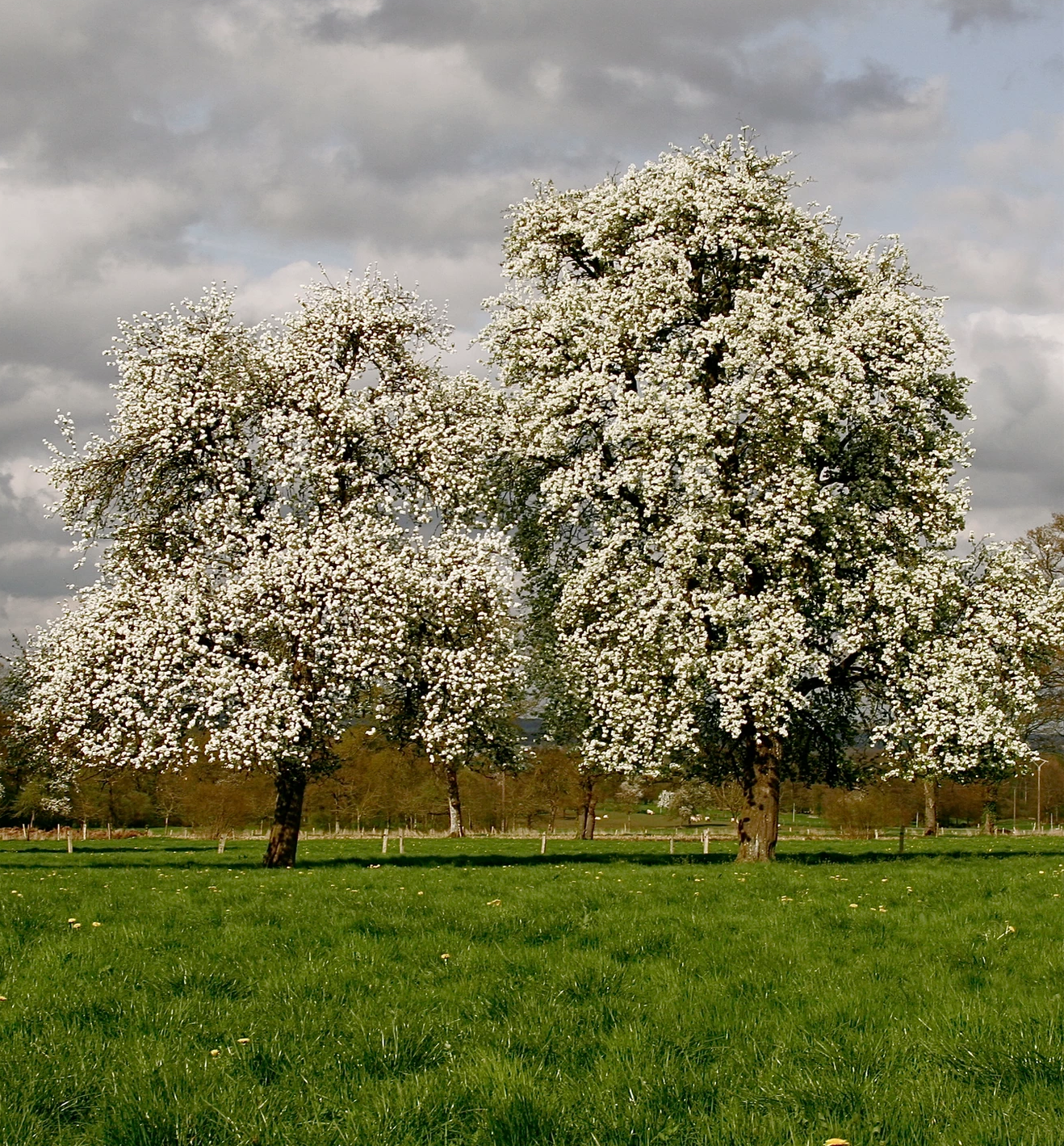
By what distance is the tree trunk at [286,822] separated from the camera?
3077 cm

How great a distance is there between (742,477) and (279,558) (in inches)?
487

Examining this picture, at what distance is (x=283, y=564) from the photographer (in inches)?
1097

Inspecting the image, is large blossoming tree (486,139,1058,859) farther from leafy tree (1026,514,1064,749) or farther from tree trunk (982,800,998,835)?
tree trunk (982,800,998,835)

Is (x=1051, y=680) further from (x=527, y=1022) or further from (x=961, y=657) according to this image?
(x=527, y=1022)

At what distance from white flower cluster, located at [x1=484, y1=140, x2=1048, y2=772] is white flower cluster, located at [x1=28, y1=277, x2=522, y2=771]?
9.05 feet

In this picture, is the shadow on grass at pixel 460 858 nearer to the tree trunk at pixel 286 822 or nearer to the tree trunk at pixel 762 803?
the tree trunk at pixel 286 822

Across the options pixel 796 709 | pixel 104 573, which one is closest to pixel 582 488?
pixel 796 709

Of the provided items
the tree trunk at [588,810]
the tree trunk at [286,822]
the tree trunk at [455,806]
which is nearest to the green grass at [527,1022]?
the tree trunk at [286,822]

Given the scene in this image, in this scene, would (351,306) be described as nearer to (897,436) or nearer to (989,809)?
(897,436)

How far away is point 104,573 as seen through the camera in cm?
2952

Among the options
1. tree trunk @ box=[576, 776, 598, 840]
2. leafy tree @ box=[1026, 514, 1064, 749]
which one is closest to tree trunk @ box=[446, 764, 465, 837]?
tree trunk @ box=[576, 776, 598, 840]

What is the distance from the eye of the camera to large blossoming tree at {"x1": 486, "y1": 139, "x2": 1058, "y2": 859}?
27.1m

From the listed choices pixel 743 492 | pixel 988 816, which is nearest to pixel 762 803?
pixel 743 492

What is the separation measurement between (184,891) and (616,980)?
1028 cm
